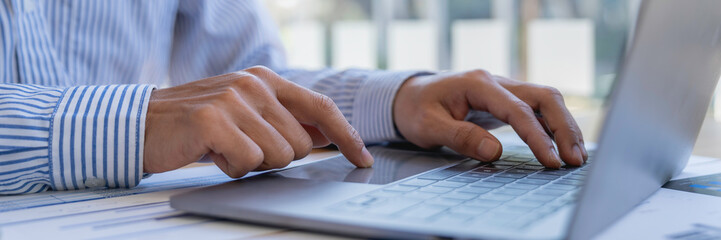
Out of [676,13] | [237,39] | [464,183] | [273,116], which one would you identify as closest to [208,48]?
[237,39]

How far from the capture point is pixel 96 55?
1.03 metres

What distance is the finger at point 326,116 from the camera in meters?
0.61

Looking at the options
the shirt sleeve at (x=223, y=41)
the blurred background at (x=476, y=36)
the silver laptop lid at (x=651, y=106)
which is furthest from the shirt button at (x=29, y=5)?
the blurred background at (x=476, y=36)

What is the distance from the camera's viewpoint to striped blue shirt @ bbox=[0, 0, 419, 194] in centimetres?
58

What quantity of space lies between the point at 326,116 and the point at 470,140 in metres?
0.17

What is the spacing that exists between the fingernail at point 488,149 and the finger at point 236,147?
24 cm

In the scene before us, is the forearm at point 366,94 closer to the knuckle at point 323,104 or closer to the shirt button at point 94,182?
the knuckle at point 323,104

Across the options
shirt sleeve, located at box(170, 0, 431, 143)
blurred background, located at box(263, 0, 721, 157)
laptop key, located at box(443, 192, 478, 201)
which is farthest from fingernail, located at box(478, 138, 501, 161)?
blurred background, located at box(263, 0, 721, 157)

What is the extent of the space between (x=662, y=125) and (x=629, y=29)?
0.10 m

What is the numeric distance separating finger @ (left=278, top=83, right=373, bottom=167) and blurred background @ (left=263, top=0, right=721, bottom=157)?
11.8 feet

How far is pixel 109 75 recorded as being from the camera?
1.05m

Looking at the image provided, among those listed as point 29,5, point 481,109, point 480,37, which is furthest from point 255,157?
point 480,37

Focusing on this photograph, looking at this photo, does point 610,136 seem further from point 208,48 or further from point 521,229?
point 208,48

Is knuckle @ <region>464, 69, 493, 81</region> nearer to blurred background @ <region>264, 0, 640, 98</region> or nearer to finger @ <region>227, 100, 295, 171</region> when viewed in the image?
finger @ <region>227, 100, 295, 171</region>
